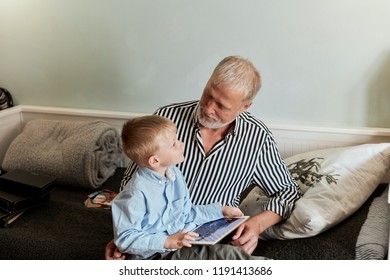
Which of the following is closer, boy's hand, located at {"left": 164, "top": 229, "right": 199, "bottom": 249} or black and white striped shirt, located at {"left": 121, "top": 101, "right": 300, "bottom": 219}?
boy's hand, located at {"left": 164, "top": 229, "right": 199, "bottom": 249}

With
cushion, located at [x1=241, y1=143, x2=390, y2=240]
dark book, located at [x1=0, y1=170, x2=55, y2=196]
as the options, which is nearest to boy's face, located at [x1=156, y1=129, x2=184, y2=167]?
cushion, located at [x1=241, y1=143, x2=390, y2=240]

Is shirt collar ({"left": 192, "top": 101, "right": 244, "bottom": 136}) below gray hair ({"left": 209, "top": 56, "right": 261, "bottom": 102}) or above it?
below

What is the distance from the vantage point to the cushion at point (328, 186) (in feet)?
4.70

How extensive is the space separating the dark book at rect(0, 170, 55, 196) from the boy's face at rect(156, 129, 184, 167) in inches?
29.6

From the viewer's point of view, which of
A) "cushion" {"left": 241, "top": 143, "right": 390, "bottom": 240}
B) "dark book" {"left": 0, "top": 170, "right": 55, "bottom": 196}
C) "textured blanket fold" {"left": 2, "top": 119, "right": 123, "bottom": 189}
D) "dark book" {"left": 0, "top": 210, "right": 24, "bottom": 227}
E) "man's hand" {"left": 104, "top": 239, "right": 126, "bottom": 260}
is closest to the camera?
"man's hand" {"left": 104, "top": 239, "right": 126, "bottom": 260}

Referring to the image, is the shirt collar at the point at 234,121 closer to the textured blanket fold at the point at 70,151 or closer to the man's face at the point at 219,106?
the man's face at the point at 219,106

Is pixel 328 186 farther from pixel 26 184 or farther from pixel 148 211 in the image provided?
pixel 26 184

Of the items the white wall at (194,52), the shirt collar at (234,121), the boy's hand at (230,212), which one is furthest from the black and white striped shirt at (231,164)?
the white wall at (194,52)

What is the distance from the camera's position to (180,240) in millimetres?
1209

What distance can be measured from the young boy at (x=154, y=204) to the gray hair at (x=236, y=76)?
0.85 feet

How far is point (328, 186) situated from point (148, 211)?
0.63 metres

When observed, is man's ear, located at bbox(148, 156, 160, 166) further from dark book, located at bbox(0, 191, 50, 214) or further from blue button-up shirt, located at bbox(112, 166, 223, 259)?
dark book, located at bbox(0, 191, 50, 214)

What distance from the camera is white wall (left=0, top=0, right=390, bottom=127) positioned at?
1.77 m

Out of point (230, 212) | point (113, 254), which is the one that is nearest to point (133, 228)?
point (113, 254)
